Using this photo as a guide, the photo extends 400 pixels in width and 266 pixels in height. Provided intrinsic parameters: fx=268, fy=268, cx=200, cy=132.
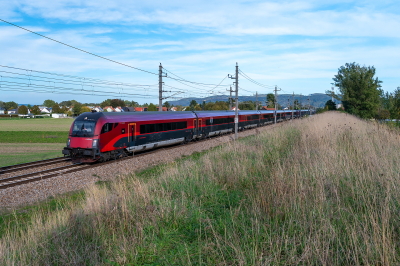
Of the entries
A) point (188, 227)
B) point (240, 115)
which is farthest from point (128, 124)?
point (240, 115)

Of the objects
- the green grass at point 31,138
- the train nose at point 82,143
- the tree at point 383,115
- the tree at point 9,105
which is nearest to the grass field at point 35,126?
the green grass at point 31,138

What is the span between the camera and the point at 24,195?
31.7 feet

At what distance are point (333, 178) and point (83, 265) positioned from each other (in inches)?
207

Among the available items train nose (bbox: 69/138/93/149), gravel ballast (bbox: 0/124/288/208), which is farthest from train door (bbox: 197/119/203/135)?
train nose (bbox: 69/138/93/149)

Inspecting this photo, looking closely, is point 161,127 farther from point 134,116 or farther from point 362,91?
point 362,91

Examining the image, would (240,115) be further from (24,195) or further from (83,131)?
(24,195)

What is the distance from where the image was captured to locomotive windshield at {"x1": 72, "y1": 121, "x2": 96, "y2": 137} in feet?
47.4

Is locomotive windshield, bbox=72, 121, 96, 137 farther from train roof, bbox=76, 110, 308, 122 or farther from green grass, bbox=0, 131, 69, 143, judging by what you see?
green grass, bbox=0, 131, 69, 143

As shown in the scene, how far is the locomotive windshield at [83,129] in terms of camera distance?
569 inches

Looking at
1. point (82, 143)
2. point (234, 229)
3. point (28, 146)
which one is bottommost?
point (28, 146)

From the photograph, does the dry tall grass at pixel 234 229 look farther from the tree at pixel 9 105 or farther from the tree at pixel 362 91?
the tree at pixel 9 105

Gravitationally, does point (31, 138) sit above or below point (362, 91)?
below

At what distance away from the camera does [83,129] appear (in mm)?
14672

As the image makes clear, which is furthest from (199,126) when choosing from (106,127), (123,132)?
(106,127)
